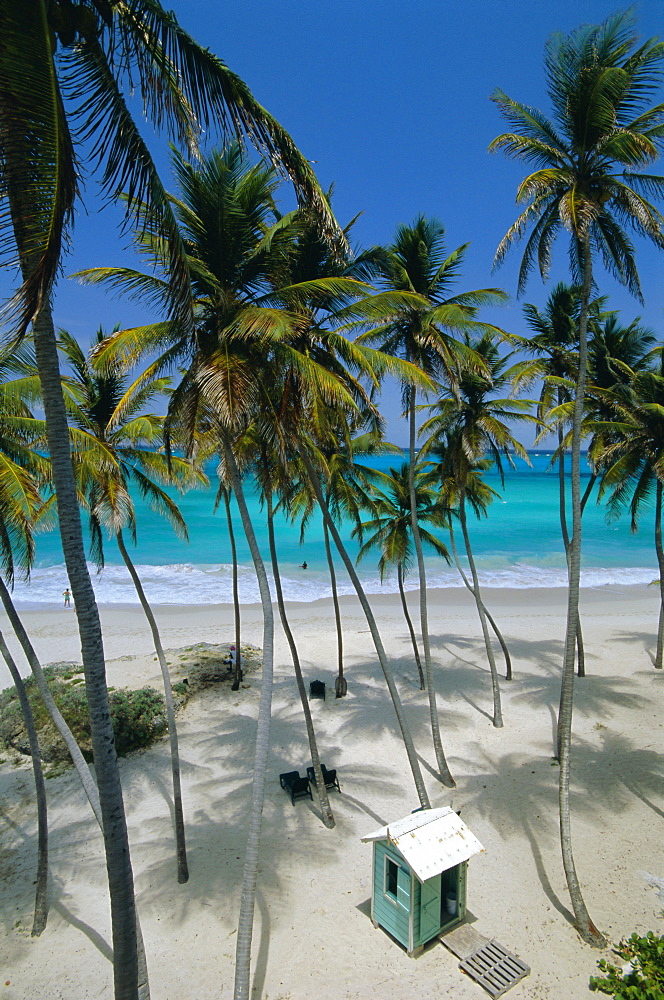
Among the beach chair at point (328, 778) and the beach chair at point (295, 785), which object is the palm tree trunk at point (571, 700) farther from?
the beach chair at point (295, 785)

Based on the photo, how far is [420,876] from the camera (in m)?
7.01

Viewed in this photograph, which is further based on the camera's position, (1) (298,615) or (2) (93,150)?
(1) (298,615)

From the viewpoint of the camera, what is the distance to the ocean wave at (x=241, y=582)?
30.2 metres

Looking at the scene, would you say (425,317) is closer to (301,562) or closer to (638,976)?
(638,976)

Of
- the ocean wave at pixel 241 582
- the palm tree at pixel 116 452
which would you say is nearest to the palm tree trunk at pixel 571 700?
the palm tree at pixel 116 452

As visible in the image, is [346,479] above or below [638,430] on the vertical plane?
below

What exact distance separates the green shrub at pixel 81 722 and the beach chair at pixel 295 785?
4033mm

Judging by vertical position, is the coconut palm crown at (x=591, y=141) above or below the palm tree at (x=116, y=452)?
above

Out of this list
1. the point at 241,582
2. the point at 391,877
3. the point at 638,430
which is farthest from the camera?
the point at 241,582

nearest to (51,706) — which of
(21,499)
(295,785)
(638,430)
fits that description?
(21,499)

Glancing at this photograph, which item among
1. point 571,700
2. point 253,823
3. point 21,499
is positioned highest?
point 21,499

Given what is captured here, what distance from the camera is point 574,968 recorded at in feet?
23.1

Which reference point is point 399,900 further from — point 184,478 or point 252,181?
point 252,181

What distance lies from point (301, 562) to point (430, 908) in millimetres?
31625
